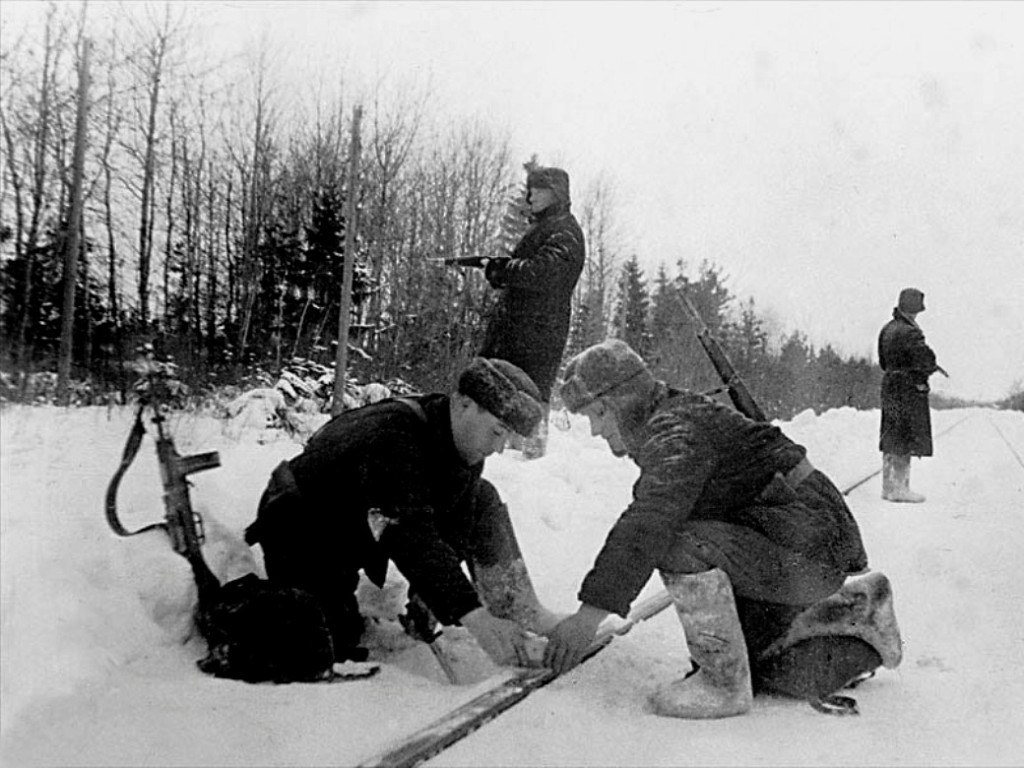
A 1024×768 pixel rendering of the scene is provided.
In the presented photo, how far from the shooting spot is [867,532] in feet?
10.6

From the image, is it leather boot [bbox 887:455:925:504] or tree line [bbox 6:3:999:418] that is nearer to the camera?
tree line [bbox 6:3:999:418]

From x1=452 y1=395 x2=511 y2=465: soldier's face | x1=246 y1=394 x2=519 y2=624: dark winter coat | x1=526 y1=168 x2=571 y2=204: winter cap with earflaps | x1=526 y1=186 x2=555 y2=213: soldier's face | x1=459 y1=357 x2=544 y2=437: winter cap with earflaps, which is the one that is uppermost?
x1=526 y1=168 x2=571 y2=204: winter cap with earflaps

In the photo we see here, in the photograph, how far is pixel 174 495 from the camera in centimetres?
162

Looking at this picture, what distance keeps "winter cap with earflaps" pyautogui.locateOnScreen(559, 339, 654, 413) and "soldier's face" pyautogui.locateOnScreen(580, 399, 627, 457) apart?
0.02m

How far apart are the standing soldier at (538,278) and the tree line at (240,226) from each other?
55 millimetres

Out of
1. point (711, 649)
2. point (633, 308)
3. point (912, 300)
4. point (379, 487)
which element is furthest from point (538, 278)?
point (912, 300)

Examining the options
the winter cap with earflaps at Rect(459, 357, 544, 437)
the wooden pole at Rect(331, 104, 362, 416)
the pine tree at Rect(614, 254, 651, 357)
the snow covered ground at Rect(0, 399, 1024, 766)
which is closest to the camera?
the snow covered ground at Rect(0, 399, 1024, 766)

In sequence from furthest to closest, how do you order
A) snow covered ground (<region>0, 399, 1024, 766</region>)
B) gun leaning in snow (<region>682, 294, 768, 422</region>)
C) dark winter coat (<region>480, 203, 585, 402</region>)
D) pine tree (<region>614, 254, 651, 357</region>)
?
1. gun leaning in snow (<region>682, 294, 768, 422</region>)
2. pine tree (<region>614, 254, 651, 357</region>)
3. dark winter coat (<region>480, 203, 585, 402</region>)
4. snow covered ground (<region>0, 399, 1024, 766</region>)

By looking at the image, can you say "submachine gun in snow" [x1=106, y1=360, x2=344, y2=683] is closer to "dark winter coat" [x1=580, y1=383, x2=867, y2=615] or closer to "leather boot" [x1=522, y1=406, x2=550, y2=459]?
"dark winter coat" [x1=580, y1=383, x2=867, y2=615]

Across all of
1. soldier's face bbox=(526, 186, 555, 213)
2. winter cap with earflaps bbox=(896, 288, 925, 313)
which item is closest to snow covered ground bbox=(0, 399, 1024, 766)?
soldier's face bbox=(526, 186, 555, 213)

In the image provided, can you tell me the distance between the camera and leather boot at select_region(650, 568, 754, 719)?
1469 millimetres

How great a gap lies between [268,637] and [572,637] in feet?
1.74

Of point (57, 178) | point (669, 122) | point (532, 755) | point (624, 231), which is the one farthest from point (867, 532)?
point (57, 178)

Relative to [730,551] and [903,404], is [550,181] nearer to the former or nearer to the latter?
[730,551]
